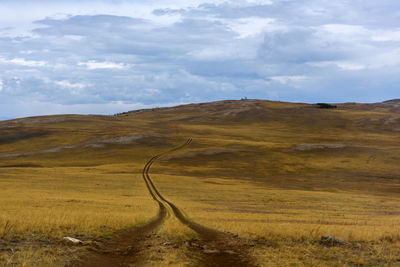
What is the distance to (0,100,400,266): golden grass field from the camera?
55.9 ft

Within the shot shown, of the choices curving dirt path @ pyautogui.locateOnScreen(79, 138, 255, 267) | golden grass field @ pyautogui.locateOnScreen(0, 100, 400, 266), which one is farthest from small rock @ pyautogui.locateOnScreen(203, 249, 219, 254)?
golden grass field @ pyautogui.locateOnScreen(0, 100, 400, 266)

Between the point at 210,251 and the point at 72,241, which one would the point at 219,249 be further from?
the point at 72,241

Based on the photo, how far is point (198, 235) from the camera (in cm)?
2012

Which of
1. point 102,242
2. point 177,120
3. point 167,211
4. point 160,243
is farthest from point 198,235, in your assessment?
point 177,120

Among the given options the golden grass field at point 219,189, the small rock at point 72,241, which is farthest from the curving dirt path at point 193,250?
the small rock at point 72,241

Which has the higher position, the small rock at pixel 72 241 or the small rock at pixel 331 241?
the small rock at pixel 72 241

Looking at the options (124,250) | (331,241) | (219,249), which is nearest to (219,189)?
(331,241)

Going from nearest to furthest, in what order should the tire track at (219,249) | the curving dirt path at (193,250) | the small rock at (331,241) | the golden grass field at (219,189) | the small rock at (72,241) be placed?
the curving dirt path at (193,250)
the tire track at (219,249)
the small rock at (72,241)
the golden grass field at (219,189)
the small rock at (331,241)

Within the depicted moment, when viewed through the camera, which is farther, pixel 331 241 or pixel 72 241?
pixel 331 241

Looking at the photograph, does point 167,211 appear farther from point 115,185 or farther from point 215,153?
point 215,153

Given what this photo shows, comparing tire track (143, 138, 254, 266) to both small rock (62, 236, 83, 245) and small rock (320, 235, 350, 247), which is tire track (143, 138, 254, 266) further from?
small rock (62, 236, 83, 245)

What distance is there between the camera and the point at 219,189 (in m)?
55.9

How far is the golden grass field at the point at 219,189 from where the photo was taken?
1703 centimetres

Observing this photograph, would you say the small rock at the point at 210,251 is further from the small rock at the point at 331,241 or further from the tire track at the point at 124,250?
the small rock at the point at 331,241
